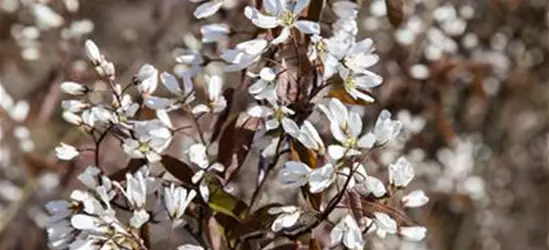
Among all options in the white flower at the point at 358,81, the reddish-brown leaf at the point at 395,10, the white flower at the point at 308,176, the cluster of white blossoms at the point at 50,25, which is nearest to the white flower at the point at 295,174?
the white flower at the point at 308,176

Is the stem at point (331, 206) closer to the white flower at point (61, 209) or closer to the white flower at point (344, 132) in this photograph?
the white flower at point (344, 132)

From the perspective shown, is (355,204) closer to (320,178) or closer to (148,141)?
(320,178)

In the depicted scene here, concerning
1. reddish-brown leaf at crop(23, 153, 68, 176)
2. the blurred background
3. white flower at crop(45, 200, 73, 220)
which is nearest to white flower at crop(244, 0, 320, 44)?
white flower at crop(45, 200, 73, 220)

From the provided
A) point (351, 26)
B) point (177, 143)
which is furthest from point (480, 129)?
point (351, 26)

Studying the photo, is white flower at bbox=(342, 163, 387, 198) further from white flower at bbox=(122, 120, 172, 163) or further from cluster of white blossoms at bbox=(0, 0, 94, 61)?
cluster of white blossoms at bbox=(0, 0, 94, 61)

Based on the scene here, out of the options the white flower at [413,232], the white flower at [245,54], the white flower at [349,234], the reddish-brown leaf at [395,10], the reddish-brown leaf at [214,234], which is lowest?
the reddish-brown leaf at [214,234]

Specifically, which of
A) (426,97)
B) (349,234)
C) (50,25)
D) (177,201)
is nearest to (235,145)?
(177,201)

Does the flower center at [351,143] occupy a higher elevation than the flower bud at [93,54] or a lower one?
lower

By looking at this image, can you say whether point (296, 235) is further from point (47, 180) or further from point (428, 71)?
point (47, 180)
